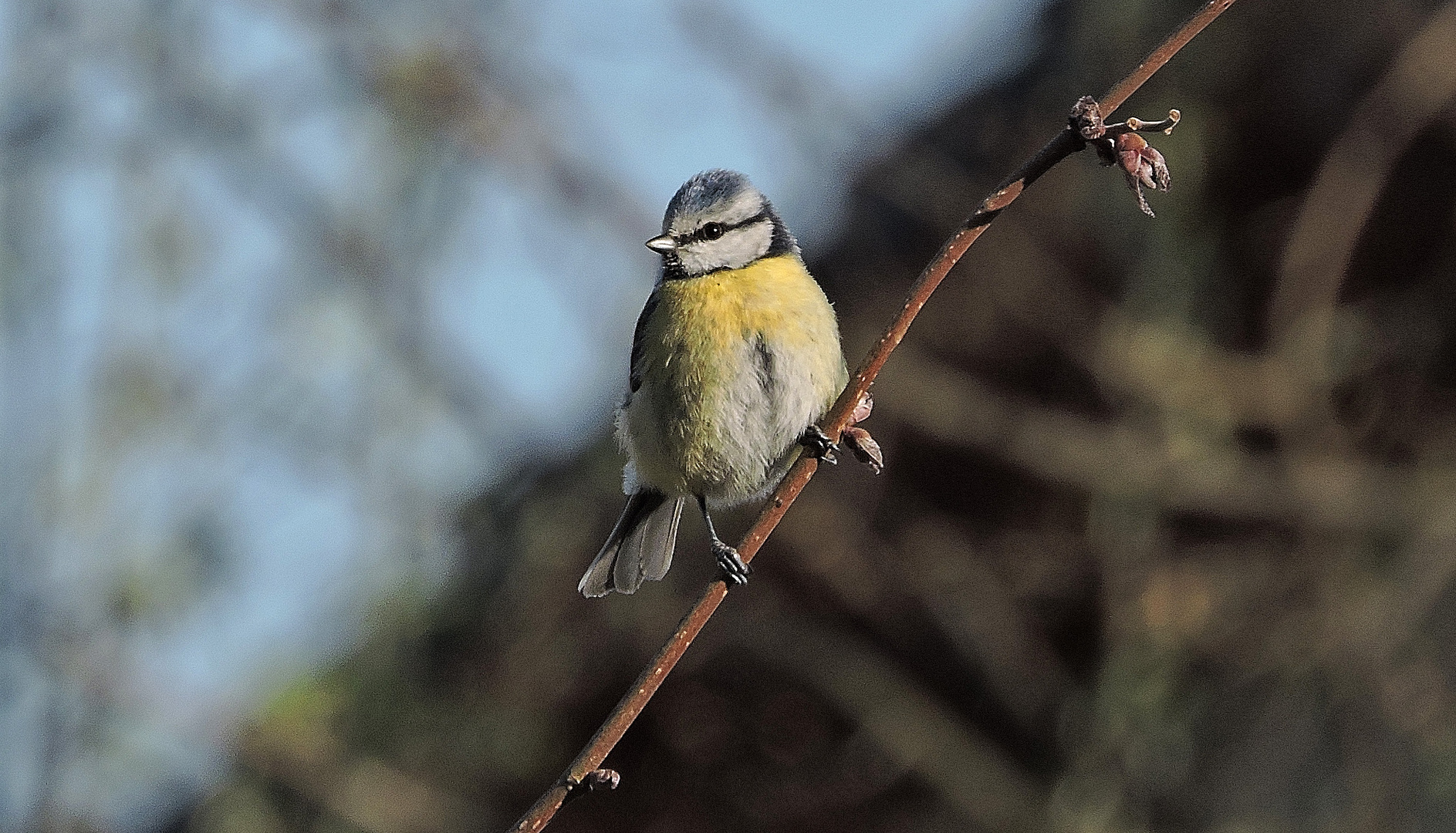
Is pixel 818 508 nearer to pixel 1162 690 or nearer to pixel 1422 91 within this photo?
pixel 1162 690

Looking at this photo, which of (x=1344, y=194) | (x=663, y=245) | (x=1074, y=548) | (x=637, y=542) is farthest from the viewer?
(x=1074, y=548)

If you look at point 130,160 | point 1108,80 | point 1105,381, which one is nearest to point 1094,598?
point 1105,381

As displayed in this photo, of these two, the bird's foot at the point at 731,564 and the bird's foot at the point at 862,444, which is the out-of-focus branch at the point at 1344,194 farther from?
the bird's foot at the point at 862,444

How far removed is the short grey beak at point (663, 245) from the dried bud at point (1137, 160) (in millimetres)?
1443

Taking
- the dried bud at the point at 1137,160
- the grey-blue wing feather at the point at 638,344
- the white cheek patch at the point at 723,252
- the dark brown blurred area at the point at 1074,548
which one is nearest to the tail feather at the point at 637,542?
the grey-blue wing feather at the point at 638,344

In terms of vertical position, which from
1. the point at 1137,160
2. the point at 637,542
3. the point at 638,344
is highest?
the point at 1137,160

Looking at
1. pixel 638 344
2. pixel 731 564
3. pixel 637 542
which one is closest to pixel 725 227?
pixel 638 344

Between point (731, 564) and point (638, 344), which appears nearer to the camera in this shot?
point (731, 564)

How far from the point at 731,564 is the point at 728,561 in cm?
15

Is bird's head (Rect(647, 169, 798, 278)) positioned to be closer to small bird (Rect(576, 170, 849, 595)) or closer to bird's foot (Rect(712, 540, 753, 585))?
small bird (Rect(576, 170, 849, 595))

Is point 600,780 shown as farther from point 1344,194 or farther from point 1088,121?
point 1344,194

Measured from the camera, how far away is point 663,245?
2.99m

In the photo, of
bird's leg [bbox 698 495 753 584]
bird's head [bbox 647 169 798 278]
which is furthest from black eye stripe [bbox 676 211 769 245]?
bird's leg [bbox 698 495 753 584]

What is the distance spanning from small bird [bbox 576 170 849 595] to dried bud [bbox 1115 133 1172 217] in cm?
122
